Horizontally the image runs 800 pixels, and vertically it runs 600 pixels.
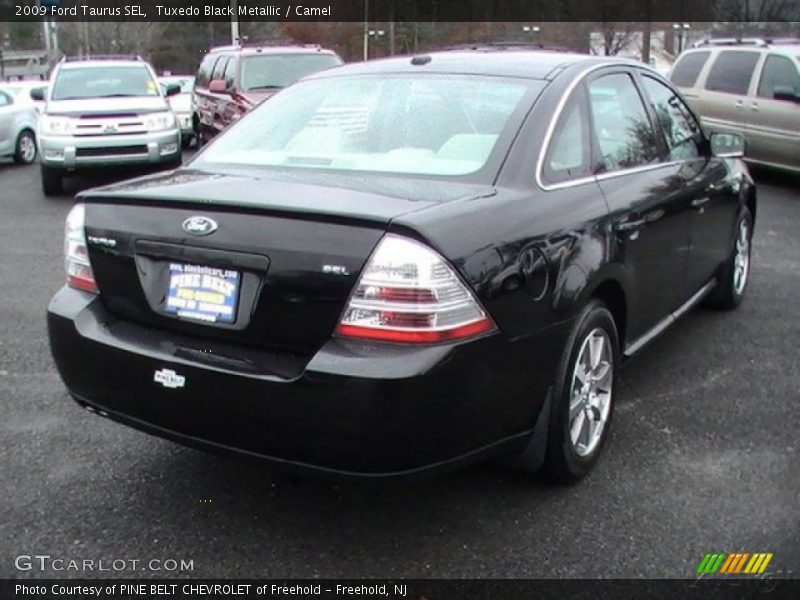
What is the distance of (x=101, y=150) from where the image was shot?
1123 centimetres

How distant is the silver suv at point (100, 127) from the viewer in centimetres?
1116

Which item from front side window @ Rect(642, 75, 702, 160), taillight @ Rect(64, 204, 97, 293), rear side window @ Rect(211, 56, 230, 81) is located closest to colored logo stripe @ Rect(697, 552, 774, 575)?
front side window @ Rect(642, 75, 702, 160)

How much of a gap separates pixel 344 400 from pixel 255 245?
58cm

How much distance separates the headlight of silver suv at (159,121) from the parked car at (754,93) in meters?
7.07

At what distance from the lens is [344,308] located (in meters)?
2.73

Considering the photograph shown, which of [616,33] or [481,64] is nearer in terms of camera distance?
[481,64]

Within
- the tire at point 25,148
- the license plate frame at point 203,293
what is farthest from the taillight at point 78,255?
the tire at point 25,148

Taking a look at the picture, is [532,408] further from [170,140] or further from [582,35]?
[582,35]

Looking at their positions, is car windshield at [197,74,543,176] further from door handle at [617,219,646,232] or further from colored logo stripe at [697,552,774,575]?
colored logo stripe at [697,552,774,575]

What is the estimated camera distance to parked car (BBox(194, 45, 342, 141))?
11445mm

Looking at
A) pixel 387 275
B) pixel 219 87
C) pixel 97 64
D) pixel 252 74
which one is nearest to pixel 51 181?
pixel 97 64

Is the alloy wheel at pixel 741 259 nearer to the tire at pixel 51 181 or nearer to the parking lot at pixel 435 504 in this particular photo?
the parking lot at pixel 435 504

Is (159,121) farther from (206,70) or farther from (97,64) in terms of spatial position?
(206,70)

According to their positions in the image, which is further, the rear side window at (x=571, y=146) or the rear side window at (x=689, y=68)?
the rear side window at (x=689, y=68)
